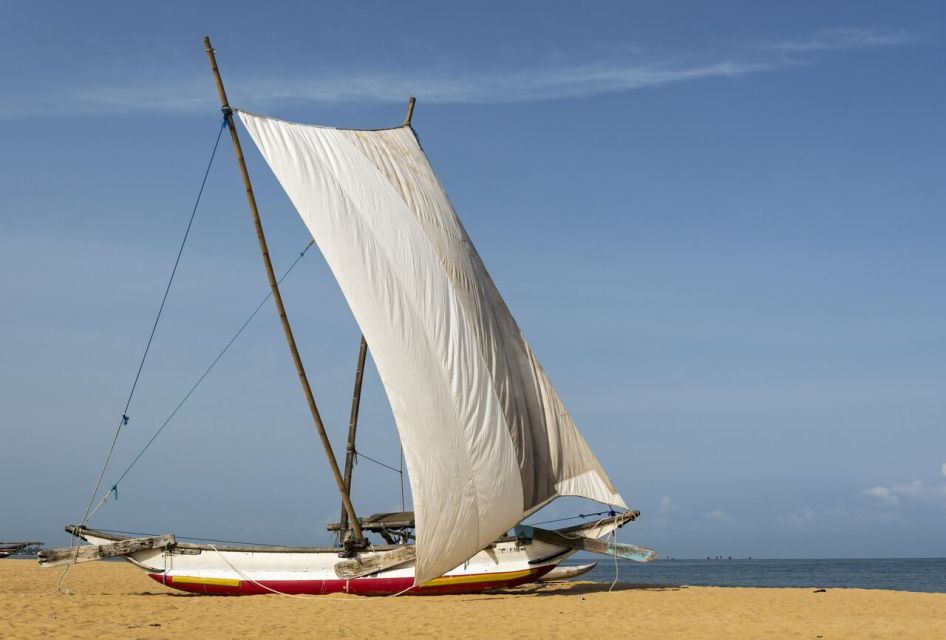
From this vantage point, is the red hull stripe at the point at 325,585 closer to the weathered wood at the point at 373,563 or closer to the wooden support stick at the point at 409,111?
the weathered wood at the point at 373,563

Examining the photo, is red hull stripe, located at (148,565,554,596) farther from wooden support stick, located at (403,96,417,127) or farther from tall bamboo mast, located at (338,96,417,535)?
wooden support stick, located at (403,96,417,127)

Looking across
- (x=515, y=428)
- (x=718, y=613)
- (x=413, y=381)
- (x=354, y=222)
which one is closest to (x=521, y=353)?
(x=515, y=428)

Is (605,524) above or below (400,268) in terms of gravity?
below

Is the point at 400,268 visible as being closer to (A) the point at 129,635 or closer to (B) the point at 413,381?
(B) the point at 413,381

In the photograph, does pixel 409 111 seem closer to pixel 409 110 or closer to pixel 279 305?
pixel 409 110

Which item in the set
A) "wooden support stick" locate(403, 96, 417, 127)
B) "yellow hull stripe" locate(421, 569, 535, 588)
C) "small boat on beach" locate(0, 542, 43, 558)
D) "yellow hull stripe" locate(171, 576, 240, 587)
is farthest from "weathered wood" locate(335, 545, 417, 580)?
"small boat on beach" locate(0, 542, 43, 558)

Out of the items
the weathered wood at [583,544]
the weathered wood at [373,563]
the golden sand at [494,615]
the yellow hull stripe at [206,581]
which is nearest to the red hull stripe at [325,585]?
the yellow hull stripe at [206,581]

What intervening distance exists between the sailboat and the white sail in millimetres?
34

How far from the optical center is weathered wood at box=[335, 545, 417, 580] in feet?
71.8

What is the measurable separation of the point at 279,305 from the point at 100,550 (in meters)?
7.75

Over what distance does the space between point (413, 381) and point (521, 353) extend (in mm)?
3862

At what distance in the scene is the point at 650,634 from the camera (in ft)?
51.5

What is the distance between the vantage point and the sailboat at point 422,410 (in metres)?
20.4

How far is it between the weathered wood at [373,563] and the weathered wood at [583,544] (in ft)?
10.8
